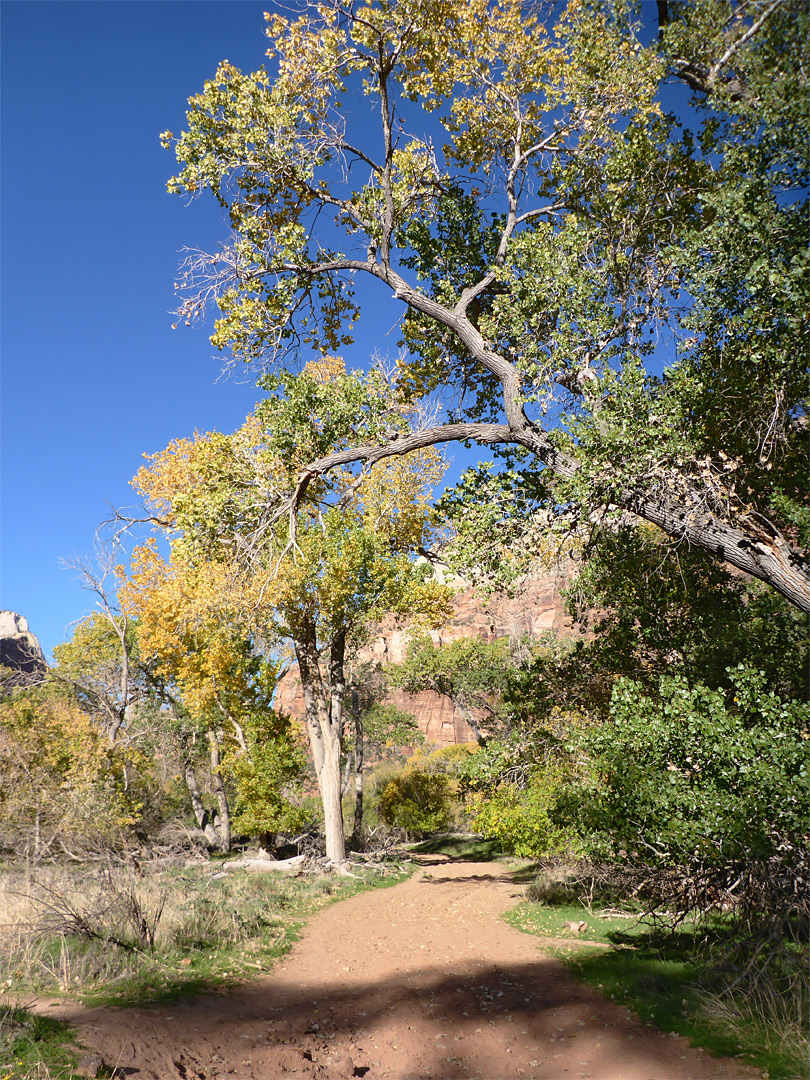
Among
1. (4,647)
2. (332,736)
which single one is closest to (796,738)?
(332,736)

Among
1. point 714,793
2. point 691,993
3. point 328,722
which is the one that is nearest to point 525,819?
point 691,993

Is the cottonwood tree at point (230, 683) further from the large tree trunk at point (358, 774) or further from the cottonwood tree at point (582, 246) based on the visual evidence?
the cottonwood tree at point (582, 246)

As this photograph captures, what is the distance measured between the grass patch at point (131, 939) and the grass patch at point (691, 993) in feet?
14.2

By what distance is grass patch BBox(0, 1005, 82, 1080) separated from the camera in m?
3.95

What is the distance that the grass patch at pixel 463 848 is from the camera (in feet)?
68.7

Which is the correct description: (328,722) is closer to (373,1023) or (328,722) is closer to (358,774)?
(358,774)

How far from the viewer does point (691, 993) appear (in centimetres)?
579

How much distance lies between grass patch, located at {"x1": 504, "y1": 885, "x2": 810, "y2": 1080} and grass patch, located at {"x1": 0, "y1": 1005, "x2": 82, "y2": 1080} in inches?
189

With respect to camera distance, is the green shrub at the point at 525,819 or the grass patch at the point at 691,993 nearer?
the grass patch at the point at 691,993

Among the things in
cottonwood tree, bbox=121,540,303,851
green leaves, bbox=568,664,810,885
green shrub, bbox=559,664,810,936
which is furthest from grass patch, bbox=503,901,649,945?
cottonwood tree, bbox=121,540,303,851

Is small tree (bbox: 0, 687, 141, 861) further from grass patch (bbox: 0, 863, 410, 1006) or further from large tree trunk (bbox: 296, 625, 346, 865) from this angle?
large tree trunk (bbox: 296, 625, 346, 865)

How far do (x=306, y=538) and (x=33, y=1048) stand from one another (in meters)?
9.47


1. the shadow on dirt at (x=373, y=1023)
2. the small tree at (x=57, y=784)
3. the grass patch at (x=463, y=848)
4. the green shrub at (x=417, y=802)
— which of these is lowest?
the grass patch at (x=463, y=848)

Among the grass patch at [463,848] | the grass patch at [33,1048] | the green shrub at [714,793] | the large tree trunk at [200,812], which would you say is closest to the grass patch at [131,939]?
the grass patch at [33,1048]
